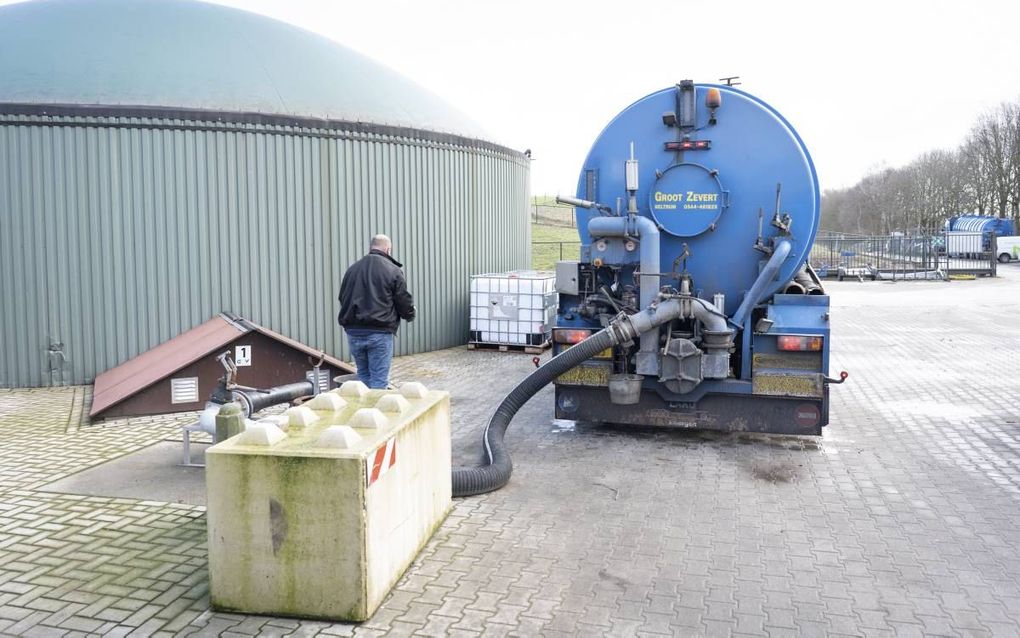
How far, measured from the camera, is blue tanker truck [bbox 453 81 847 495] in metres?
7.95

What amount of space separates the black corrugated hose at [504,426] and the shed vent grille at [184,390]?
3772mm

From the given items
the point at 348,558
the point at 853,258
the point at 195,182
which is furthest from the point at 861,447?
the point at 853,258

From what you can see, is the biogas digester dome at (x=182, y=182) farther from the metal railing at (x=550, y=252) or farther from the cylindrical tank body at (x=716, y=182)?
the metal railing at (x=550, y=252)

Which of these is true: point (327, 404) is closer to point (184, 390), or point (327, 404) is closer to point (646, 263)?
point (646, 263)

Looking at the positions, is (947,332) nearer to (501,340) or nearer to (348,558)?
(501,340)

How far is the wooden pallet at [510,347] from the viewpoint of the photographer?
14.7 metres

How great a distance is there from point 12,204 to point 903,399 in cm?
1199

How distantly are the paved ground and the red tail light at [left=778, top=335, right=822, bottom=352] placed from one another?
1021mm

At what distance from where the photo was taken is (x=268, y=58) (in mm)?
13719

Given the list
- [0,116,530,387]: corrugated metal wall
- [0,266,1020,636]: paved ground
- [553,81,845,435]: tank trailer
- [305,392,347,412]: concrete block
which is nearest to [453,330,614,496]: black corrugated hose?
[0,266,1020,636]: paved ground

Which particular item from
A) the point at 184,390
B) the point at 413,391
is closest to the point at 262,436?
the point at 413,391

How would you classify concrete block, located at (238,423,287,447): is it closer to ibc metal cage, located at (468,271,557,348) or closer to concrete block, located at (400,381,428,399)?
concrete block, located at (400,381,428,399)

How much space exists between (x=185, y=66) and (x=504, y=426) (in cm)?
802

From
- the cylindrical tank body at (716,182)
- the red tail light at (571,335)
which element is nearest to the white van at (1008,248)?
the cylindrical tank body at (716,182)
